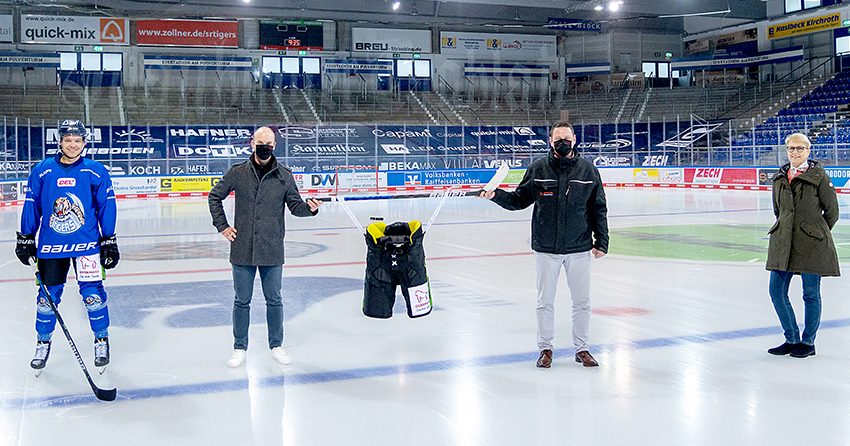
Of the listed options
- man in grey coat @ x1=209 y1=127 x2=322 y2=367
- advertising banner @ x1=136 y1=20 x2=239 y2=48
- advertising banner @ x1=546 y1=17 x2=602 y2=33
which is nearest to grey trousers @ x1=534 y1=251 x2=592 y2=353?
man in grey coat @ x1=209 y1=127 x2=322 y2=367

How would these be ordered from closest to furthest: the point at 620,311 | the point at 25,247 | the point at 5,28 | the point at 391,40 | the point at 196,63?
the point at 25,247 → the point at 620,311 → the point at 5,28 → the point at 196,63 → the point at 391,40

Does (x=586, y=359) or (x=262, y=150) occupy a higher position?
(x=262, y=150)

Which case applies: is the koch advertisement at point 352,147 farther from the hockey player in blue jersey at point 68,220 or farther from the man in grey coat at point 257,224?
the man in grey coat at point 257,224

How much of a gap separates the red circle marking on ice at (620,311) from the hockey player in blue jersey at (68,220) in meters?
3.99

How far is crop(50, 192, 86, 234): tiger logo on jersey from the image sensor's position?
4945 mm

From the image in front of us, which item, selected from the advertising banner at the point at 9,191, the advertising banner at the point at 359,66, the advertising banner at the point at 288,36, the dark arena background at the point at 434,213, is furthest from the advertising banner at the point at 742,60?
the advertising banner at the point at 9,191

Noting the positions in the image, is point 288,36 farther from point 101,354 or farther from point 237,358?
point 237,358

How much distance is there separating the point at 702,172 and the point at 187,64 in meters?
23.2

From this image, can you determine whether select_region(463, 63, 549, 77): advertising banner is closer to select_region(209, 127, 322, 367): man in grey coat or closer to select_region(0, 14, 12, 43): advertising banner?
select_region(0, 14, 12, 43): advertising banner

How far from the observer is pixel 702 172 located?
30.4 meters

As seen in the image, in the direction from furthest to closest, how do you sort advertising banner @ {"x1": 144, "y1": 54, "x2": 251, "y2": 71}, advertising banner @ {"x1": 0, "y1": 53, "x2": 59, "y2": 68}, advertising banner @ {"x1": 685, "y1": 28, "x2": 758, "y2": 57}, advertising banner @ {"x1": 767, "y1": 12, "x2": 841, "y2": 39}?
advertising banner @ {"x1": 685, "y1": 28, "x2": 758, "y2": 57} → advertising banner @ {"x1": 144, "y1": 54, "x2": 251, "y2": 71} → advertising banner @ {"x1": 767, "y1": 12, "x2": 841, "y2": 39} → advertising banner @ {"x1": 0, "y1": 53, "x2": 59, "y2": 68}

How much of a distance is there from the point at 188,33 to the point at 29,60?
695cm

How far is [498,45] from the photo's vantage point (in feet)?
138

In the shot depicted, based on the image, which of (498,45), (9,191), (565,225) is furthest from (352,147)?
(565,225)
